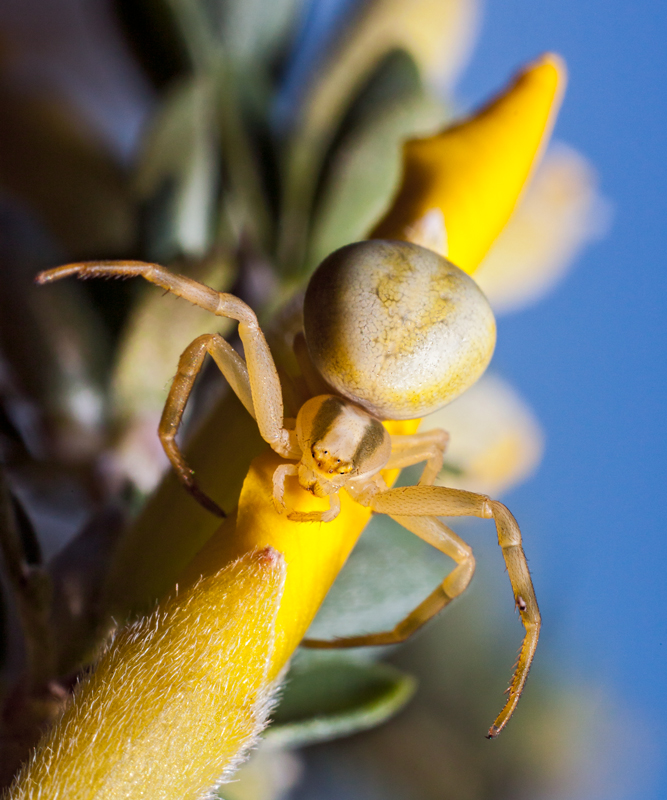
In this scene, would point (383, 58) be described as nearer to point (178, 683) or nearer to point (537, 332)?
point (537, 332)

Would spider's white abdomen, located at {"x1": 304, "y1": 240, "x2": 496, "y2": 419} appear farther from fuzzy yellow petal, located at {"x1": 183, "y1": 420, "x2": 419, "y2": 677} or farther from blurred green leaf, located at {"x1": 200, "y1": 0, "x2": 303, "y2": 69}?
blurred green leaf, located at {"x1": 200, "y1": 0, "x2": 303, "y2": 69}

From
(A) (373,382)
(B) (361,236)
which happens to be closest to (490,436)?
(B) (361,236)

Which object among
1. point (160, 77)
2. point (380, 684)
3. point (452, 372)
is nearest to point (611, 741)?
point (380, 684)

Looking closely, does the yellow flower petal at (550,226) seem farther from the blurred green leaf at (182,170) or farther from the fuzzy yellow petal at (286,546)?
the fuzzy yellow petal at (286,546)

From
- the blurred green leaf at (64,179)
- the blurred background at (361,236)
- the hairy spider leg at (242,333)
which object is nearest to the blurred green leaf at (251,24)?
the blurred background at (361,236)

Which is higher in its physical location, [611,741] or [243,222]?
[243,222]

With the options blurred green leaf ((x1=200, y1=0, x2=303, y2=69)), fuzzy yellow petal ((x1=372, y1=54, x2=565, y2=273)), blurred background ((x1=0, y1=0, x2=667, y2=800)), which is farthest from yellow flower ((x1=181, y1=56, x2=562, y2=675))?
blurred green leaf ((x1=200, y1=0, x2=303, y2=69))

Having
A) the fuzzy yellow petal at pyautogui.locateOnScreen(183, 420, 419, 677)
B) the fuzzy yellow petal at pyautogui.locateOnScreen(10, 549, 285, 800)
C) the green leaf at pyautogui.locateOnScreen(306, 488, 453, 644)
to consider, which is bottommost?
the green leaf at pyautogui.locateOnScreen(306, 488, 453, 644)
